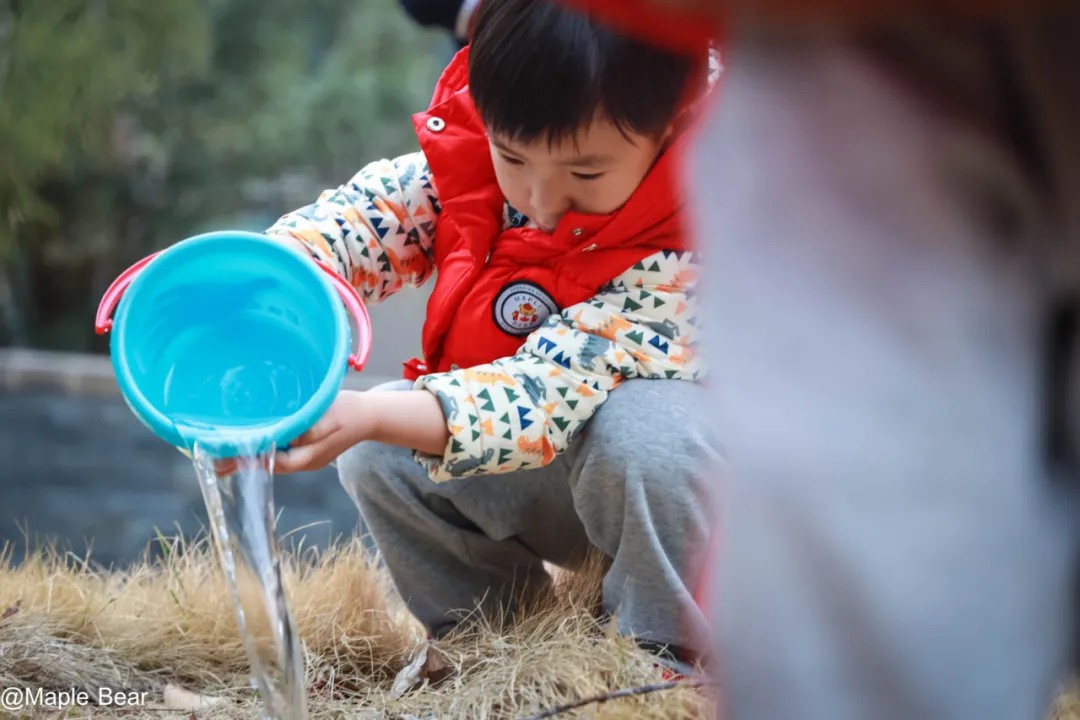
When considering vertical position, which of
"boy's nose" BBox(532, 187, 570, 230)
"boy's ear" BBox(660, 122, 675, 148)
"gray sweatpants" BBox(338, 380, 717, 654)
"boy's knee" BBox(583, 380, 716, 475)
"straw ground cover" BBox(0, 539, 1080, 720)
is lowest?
"straw ground cover" BBox(0, 539, 1080, 720)

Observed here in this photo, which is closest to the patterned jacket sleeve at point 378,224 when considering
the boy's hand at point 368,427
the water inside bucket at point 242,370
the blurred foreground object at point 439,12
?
the water inside bucket at point 242,370

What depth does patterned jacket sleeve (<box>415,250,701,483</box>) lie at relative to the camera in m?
1.13

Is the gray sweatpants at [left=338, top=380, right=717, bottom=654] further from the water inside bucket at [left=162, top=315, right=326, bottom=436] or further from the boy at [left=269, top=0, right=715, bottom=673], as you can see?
the water inside bucket at [left=162, top=315, right=326, bottom=436]

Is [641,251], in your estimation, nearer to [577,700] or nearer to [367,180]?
[367,180]

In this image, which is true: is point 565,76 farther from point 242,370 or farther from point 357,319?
point 242,370

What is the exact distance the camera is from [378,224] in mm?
1340

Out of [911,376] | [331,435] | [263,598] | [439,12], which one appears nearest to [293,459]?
[331,435]

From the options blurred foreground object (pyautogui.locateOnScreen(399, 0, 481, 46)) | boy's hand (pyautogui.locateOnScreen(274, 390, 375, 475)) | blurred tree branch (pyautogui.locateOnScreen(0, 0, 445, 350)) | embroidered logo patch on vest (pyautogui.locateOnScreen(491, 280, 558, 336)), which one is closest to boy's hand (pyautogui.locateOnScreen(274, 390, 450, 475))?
boy's hand (pyautogui.locateOnScreen(274, 390, 375, 475))

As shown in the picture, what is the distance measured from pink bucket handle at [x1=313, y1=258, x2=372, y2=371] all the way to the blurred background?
2623 mm

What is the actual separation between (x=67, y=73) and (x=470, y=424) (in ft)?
10.3

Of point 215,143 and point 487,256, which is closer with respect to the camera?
point 487,256

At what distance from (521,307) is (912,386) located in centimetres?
84

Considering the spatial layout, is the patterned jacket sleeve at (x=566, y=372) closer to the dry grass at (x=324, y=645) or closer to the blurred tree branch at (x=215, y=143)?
the dry grass at (x=324, y=645)

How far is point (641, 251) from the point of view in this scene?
1237mm
